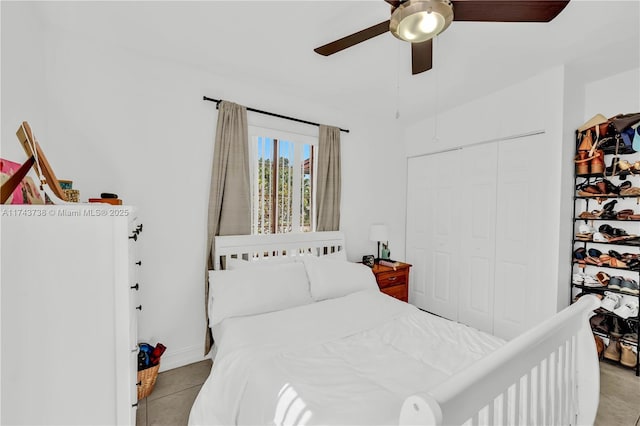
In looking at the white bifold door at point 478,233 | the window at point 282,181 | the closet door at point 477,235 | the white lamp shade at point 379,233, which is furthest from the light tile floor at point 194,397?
the white lamp shade at point 379,233

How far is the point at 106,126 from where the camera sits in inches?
92.5

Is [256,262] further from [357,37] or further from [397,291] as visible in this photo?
[357,37]

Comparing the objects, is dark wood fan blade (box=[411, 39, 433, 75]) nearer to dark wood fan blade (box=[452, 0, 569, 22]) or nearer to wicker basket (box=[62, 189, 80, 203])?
dark wood fan blade (box=[452, 0, 569, 22])

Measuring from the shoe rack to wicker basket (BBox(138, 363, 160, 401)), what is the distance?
12.4 ft

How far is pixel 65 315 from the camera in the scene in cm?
98

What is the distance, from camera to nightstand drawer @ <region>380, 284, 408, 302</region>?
3537 mm

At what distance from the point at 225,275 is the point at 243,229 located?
0.60 metres

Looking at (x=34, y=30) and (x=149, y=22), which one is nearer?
(x=34, y=30)

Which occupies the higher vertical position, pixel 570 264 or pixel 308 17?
pixel 308 17

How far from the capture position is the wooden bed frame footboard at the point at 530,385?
79 centimetres

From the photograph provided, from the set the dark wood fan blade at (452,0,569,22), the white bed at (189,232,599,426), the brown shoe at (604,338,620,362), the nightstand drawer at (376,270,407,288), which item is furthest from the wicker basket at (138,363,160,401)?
the brown shoe at (604,338,620,362)

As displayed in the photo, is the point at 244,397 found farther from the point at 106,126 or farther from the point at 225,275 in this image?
the point at 106,126

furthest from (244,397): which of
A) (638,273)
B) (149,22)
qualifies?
(638,273)

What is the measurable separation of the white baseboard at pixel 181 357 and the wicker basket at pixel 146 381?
364mm
